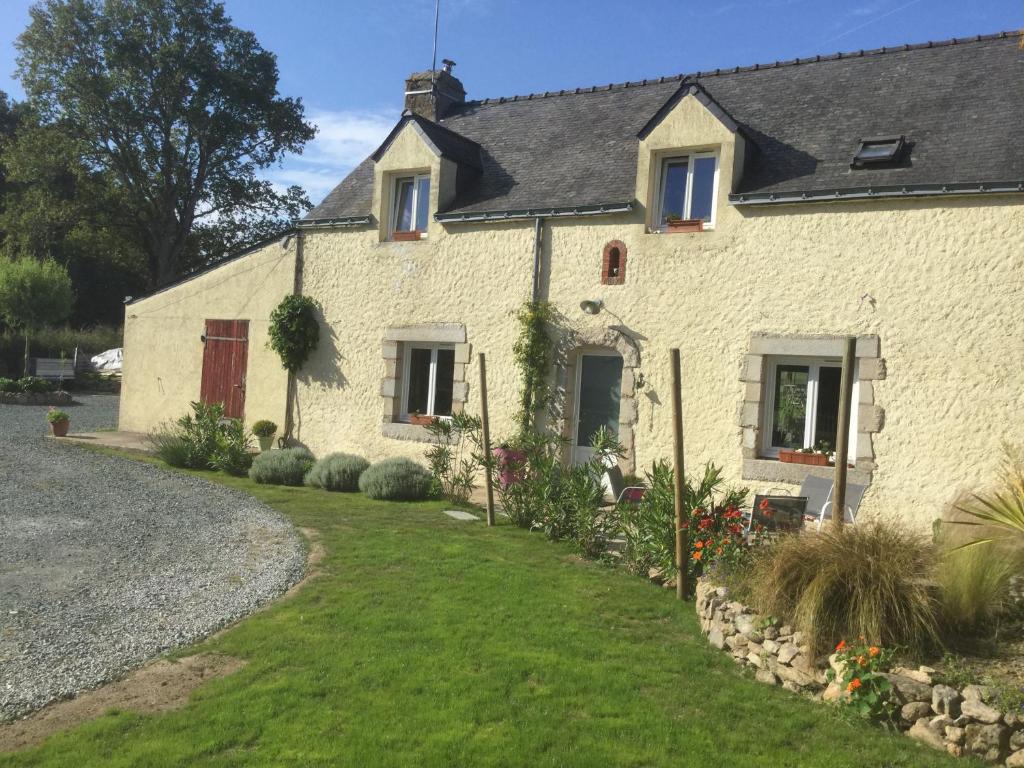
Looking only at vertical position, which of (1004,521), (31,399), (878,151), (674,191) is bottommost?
(31,399)

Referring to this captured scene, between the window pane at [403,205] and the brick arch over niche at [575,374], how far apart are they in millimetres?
3293

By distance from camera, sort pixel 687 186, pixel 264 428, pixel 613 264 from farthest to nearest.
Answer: pixel 264 428 < pixel 613 264 < pixel 687 186

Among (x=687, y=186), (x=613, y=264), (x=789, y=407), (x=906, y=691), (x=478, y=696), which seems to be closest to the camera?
(x=906, y=691)

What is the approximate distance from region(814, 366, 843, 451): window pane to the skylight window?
230 cm

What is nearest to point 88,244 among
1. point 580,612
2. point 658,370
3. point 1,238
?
point 1,238

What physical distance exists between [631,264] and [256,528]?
5.30 m

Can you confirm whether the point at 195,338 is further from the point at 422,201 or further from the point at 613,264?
the point at 613,264

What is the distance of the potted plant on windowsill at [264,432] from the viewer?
12797 millimetres

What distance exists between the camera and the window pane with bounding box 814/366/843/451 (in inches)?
352

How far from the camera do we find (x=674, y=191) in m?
10.1

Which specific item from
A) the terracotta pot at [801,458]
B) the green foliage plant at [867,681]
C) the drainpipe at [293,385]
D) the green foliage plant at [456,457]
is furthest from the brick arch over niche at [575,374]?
the green foliage plant at [867,681]

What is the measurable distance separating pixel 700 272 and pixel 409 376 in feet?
15.3

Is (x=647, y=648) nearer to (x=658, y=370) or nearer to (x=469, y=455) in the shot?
(x=658, y=370)

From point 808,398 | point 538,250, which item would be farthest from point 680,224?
point 808,398
